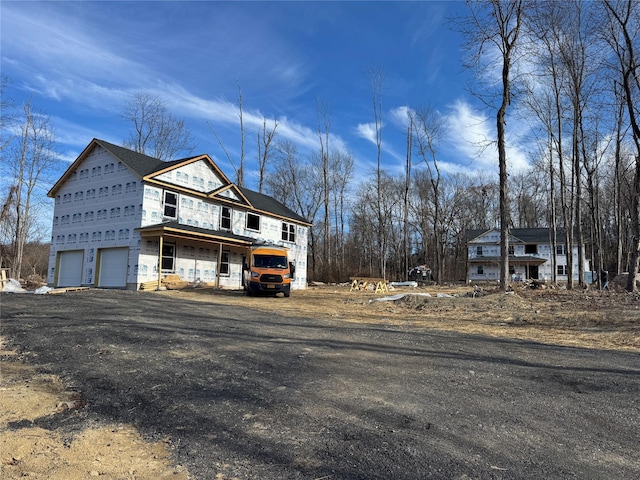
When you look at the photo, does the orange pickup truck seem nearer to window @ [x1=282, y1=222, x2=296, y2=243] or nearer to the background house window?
the background house window

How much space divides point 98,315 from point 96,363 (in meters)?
4.86

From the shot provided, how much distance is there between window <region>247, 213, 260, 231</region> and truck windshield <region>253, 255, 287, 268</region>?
A: 26.5 ft

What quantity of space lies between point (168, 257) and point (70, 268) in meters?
6.13

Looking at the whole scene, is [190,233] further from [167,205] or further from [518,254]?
[518,254]

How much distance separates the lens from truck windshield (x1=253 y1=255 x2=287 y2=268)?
20453mm

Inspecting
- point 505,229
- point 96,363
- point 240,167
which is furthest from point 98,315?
point 240,167

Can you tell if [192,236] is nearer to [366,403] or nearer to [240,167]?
[366,403]

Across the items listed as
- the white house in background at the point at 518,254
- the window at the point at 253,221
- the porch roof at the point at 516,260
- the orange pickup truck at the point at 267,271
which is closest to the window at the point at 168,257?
the orange pickup truck at the point at 267,271

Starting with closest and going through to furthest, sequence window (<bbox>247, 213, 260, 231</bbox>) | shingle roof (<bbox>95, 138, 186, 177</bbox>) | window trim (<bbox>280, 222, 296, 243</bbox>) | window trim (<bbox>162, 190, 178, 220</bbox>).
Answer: shingle roof (<bbox>95, 138, 186, 177</bbox>)
window trim (<bbox>162, 190, 178, 220</bbox>)
window (<bbox>247, 213, 260, 231</bbox>)
window trim (<bbox>280, 222, 296, 243</bbox>)

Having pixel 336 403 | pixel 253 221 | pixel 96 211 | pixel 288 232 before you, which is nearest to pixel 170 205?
pixel 96 211

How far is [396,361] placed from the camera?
6.42 meters

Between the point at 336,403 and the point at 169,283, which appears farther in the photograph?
the point at 169,283

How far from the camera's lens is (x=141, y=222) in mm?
20703

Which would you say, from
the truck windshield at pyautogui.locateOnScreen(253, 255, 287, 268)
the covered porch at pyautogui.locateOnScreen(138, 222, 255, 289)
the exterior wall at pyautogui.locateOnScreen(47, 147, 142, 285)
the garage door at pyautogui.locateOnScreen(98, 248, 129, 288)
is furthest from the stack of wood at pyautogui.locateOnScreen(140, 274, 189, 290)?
the truck windshield at pyautogui.locateOnScreen(253, 255, 287, 268)
